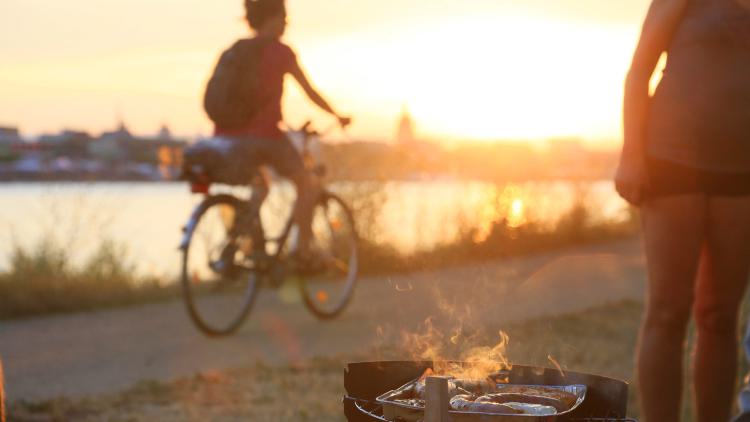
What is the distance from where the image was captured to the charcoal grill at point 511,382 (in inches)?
98.1

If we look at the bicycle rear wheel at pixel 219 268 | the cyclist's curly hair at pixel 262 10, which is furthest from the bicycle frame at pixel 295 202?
the cyclist's curly hair at pixel 262 10

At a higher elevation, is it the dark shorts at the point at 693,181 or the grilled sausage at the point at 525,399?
the dark shorts at the point at 693,181

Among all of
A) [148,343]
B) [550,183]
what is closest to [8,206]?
[148,343]

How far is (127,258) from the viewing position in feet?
29.8

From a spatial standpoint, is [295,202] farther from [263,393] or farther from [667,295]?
[667,295]

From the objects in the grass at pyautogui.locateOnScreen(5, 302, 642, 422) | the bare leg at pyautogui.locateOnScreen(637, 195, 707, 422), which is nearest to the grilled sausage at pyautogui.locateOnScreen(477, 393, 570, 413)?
the bare leg at pyautogui.locateOnScreen(637, 195, 707, 422)


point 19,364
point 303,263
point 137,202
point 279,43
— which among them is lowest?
point 19,364

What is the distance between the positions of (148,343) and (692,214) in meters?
3.93

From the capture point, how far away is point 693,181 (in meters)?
3.16

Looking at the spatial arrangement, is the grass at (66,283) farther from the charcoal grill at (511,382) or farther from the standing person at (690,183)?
the standing person at (690,183)

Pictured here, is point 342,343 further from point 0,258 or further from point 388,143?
point 388,143

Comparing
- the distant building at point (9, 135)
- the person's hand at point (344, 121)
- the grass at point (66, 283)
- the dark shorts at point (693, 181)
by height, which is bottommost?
the grass at point (66, 283)

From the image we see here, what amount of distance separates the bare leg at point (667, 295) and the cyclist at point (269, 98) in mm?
3250

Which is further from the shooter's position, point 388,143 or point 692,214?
point 388,143
